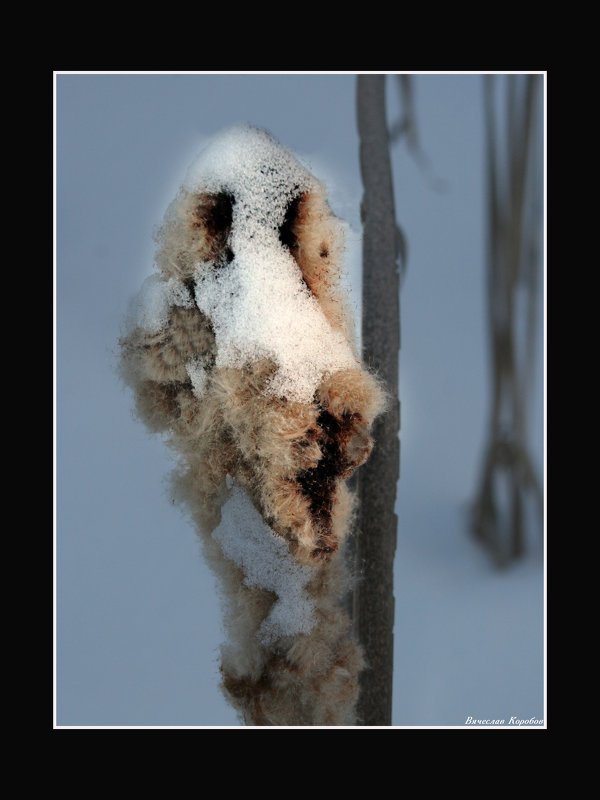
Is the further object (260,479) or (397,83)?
(397,83)

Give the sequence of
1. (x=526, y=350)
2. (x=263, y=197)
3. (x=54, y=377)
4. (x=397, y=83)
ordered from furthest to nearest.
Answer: (x=526, y=350)
(x=397, y=83)
(x=54, y=377)
(x=263, y=197)

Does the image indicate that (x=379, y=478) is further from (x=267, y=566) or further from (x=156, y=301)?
(x=156, y=301)

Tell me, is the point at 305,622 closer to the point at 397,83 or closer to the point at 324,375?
the point at 324,375

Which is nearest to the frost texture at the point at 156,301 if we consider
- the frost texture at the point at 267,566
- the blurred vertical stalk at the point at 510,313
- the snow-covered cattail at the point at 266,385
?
the snow-covered cattail at the point at 266,385

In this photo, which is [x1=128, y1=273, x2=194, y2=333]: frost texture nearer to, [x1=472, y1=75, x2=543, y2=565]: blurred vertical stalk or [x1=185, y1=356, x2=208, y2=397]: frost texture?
[x1=185, y1=356, x2=208, y2=397]: frost texture

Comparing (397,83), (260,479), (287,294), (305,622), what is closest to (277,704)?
(305,622)

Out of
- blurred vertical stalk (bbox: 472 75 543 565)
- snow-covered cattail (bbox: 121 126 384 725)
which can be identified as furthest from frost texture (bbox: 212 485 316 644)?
blurred vertical stalk (bbox: 472 75 543 565)

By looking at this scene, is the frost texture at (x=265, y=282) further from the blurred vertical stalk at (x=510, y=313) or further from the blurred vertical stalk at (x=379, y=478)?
the blurred vertical stalk at (x=510, y=313)
